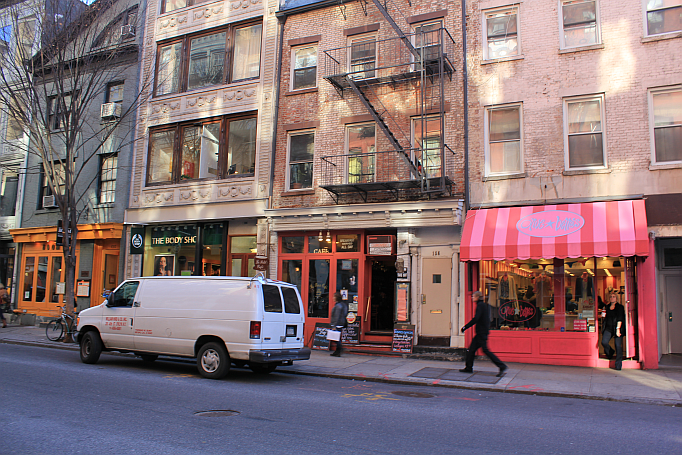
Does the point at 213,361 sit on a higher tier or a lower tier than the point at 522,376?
higher

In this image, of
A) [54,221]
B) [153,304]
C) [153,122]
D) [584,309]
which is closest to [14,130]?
[54,221]

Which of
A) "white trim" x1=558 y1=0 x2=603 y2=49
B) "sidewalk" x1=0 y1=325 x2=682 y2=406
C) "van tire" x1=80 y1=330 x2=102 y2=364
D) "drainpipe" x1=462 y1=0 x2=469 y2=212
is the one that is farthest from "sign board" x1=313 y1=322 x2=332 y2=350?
"white trim" x1=558 y1=0 x2=603 y2=49

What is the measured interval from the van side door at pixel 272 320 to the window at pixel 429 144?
651 centimetres

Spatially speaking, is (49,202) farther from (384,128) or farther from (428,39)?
(428,39)

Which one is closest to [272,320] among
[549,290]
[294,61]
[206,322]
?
[206,322]

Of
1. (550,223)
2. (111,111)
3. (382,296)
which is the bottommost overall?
(382,296)

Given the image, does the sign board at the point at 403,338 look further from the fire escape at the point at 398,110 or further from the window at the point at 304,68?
Answer: the window at the point at 304,68

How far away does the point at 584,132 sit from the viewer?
13.8 metres

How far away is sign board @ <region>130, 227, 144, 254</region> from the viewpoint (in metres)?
19.9

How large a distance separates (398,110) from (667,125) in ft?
23.0

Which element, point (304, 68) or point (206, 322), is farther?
point (304, 68)

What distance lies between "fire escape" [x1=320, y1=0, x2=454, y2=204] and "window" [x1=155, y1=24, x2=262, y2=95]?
362 centimetres

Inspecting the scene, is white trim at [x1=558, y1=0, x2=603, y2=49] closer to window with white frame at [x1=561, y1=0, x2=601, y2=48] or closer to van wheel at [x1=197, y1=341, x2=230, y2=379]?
window with white frame at [x1=561, y1=0, x2=601, y2=48]

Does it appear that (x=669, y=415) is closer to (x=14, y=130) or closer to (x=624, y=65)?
(x=624, y=65)
